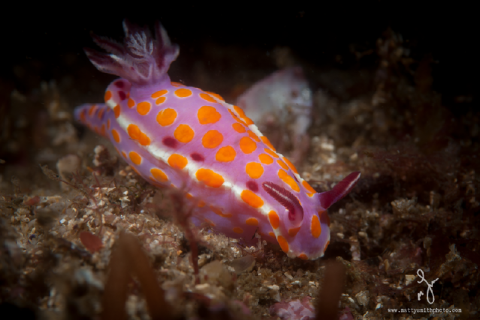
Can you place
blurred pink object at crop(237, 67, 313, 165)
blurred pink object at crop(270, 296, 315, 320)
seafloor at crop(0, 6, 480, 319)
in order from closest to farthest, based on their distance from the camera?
seafloor at crop(0, 6, 480, 319), blurred pink object at crop(270, 296, 315, 320), blurred pink object at crop(237, 67, 313, 165)

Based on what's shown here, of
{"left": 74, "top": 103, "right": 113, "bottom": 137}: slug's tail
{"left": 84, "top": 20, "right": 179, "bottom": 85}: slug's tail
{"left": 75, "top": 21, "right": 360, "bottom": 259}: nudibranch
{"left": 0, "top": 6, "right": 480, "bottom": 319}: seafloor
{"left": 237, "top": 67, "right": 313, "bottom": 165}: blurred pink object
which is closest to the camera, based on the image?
{"left": 0, "top": 6, "right": 480, "bottom": 319}: seafloor

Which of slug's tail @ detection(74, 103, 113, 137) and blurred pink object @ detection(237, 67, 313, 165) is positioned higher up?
blurred pink object @ detection(237, 67, 313, 165)

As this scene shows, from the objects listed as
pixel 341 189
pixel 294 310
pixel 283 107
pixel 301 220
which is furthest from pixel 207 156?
pixel 283 107

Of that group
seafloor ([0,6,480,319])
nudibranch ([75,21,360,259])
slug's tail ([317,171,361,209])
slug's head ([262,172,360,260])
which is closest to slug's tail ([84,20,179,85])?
nudibranch ([75,21,360,259])

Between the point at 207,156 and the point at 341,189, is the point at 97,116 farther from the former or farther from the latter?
the point at 341,189

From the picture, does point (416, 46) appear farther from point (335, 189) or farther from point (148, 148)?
point (148, 148)

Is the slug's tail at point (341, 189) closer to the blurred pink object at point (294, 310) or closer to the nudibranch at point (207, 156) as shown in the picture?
the nudibranch at point (207, 156)

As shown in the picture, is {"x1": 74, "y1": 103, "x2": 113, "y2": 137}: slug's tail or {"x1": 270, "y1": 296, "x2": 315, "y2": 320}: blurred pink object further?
{"x1": 74, "y1": 103, "x2": 113, "y2": 137}: slug's tail

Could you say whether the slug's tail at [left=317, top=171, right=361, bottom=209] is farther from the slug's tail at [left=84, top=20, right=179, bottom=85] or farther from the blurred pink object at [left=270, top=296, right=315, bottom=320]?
the slug's tail at [left=84, top=20, right=179, bottom=85]
